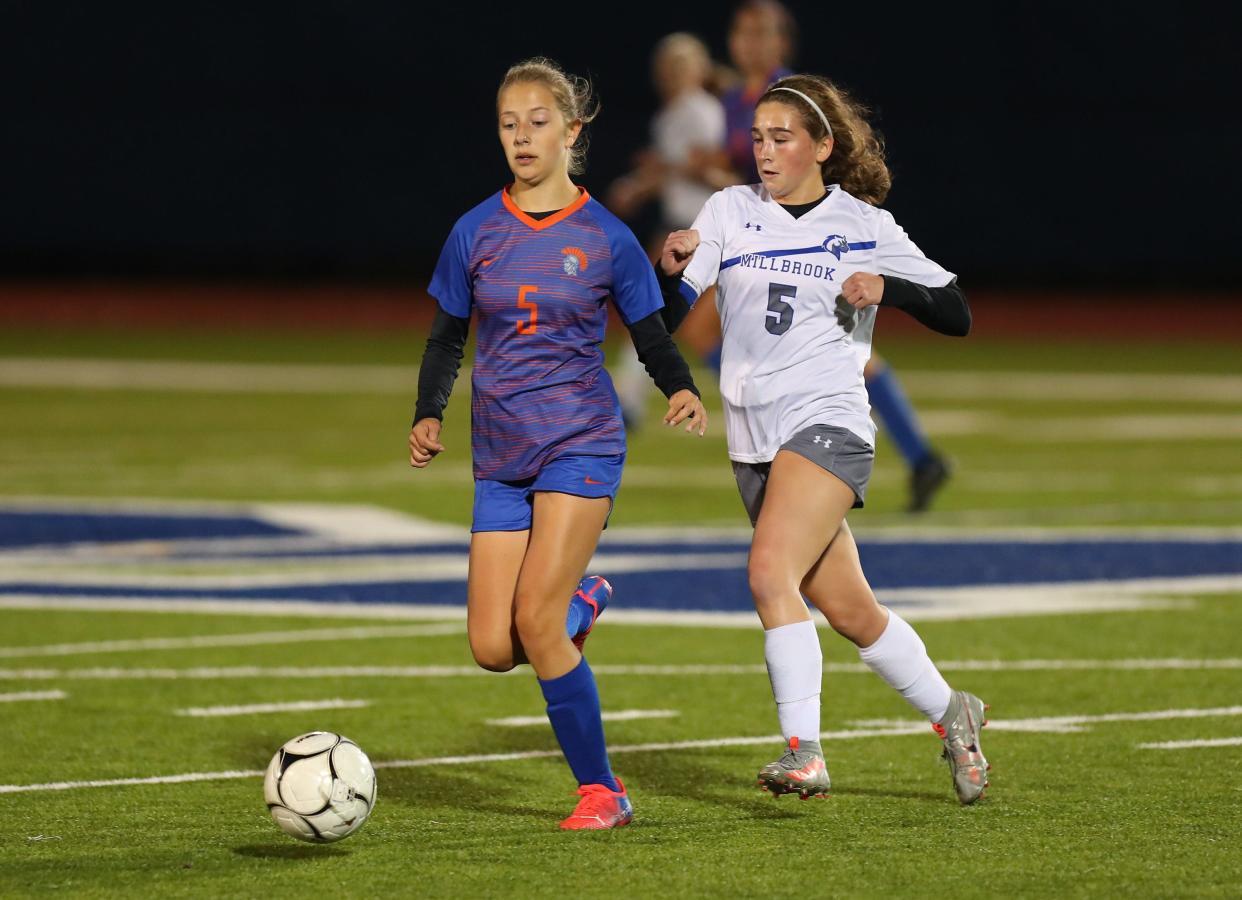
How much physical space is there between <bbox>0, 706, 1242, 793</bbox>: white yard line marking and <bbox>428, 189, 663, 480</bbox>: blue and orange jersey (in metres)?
1.32

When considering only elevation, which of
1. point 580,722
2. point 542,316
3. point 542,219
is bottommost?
point 580,722

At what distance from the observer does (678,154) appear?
52.4ft

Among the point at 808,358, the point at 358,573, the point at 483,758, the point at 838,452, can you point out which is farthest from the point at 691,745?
the point at 358,573

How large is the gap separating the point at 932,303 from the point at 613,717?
2160 millimetres

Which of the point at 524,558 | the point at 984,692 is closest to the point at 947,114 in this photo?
the point at 984,692

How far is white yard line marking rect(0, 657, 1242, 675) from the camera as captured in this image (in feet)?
28.0

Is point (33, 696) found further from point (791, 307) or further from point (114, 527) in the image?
point (114, 527)

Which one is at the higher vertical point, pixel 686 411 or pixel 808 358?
pixel 808 358

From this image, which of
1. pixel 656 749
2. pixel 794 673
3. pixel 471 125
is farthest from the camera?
pixel 471 125

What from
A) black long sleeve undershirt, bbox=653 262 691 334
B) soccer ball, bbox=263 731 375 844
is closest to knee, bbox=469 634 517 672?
soccer ball, bbox=263 731 375 844

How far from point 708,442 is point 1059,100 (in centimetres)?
1578

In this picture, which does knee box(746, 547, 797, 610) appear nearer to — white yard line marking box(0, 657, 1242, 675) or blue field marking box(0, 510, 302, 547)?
white yard line marking box(0, 657, 1242, 675)

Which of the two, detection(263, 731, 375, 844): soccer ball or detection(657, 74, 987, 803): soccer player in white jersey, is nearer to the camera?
detection(263, 731, 375, 844): soccer ball

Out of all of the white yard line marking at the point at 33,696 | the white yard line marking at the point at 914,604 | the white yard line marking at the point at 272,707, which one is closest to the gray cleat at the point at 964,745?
the white yard line marking at the point at 272,707
